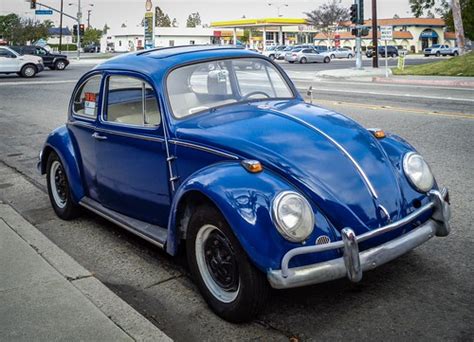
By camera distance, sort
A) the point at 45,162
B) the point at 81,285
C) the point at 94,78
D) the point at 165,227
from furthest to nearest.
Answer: the point at 45,162
the point at 94,78
the point at 165,227
the point at 81,285

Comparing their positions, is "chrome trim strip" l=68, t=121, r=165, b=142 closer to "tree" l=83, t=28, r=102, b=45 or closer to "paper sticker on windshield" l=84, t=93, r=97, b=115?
"paper sticker on windshield" l=84, t=93, r=97, b=115

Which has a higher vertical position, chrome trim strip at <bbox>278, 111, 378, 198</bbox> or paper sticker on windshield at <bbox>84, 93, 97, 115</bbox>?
paper sticker on windshield at <bbox>84, 93, 97, 115</bbox>

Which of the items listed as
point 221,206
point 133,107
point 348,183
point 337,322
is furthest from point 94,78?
point 337,322

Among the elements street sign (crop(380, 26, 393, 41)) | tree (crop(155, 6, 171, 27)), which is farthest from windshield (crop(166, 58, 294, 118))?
tree (crop(155, 6, 171, 27))

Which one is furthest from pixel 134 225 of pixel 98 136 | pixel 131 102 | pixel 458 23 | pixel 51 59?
pixel 51 59

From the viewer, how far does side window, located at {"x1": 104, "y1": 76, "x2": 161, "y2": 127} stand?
4.43m

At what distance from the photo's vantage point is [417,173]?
3928mm

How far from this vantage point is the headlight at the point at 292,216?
3.18 m

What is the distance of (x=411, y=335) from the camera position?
10.6ft

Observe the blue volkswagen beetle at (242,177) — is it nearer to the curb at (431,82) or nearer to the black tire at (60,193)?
the black tire at (60,193)

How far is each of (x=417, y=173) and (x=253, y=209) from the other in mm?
1383

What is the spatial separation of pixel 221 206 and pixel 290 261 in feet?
1.76

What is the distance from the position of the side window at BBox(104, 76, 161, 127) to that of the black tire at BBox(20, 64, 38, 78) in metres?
28.7

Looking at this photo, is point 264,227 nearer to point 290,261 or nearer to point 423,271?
point 290,261
